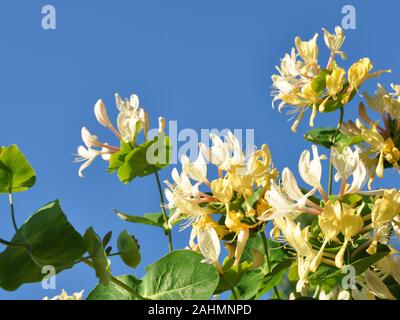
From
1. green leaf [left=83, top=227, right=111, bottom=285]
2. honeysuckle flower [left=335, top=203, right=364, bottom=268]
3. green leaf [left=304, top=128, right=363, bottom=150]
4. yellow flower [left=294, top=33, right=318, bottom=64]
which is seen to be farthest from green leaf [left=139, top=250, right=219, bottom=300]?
yellow flower [left=294, top=33, right=318, bottom=64]

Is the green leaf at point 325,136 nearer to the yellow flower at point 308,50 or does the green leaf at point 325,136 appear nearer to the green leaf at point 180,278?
the yellow flower at point 308,50

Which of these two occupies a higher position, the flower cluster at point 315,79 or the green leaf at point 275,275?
the flower cluster at point 315,79

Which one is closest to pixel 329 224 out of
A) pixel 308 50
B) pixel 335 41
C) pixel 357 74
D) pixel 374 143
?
pixel 374 143

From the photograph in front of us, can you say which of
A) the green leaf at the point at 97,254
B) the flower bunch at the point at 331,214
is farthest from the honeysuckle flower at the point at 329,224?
the green leaf at the point at 97,254

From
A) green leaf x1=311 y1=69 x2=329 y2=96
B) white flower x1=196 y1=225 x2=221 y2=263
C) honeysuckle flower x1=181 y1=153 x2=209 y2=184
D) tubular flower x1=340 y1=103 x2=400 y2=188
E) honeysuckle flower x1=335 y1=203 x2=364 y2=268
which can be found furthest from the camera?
green leaf x1=311 y1=69 x2=329 y2=96

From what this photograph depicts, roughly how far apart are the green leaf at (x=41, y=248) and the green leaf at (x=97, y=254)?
48 mm

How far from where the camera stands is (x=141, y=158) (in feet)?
5.88

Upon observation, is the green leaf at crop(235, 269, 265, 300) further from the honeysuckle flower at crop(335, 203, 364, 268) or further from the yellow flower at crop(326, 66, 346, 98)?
the yellow flower at crop(326, 66, 346, 98)

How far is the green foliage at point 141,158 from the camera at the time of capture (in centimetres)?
177

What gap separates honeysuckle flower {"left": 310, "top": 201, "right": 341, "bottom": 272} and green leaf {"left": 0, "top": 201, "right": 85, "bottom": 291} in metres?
0.43

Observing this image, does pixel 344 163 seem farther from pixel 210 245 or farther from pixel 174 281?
pixel 174 281

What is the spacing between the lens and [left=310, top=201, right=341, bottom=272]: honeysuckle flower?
1143 millimetres

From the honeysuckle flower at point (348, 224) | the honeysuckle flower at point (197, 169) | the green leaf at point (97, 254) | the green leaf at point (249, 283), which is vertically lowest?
the green leaf at point (249, 283)
